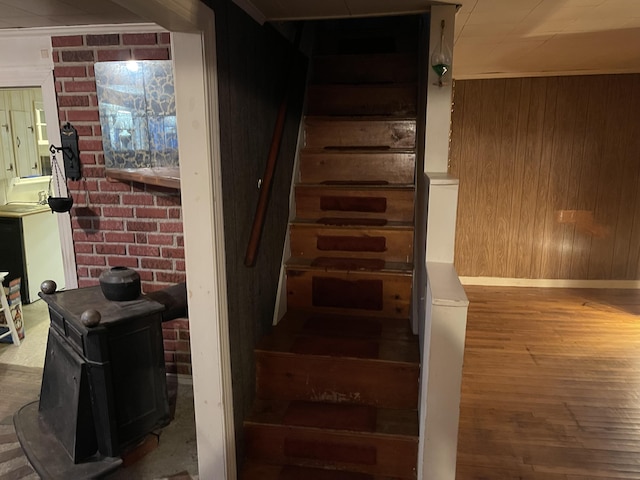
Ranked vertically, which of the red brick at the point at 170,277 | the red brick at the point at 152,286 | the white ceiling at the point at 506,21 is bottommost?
the red brick at the point at 152,286

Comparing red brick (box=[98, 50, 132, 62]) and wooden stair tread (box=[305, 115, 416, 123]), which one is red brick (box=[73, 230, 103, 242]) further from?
wooden stair tread (box=[305, 115, 416, 123])

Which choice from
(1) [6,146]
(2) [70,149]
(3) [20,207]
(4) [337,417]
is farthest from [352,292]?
(1) [6,146]

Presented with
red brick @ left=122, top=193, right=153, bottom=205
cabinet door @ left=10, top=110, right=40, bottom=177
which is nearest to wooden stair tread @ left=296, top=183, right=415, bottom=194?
red brick @ left=122, top=193, right=153, bottom=205

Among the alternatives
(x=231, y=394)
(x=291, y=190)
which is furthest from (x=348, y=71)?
(x=231, y=394)

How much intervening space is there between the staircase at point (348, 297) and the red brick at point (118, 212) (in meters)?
0.93

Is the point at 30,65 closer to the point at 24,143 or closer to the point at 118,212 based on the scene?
the point at 118,212

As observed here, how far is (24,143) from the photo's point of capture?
5.11 meters

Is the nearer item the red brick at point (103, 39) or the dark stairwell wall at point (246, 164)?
the dark stairwell wall at point (246, 164)

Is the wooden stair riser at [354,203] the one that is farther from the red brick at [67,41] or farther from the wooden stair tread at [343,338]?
the red brick at [67,41]

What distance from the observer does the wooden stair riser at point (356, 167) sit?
9.50 feet

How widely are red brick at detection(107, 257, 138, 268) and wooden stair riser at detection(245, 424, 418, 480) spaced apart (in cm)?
119

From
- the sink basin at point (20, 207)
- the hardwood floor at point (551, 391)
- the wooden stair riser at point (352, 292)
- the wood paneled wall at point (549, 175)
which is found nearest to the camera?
the hardwood floor at point (551, 391)

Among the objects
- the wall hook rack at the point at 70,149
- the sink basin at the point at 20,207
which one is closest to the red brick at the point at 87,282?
the wall hook rack at the point at 70,149

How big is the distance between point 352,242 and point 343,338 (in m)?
0.59
